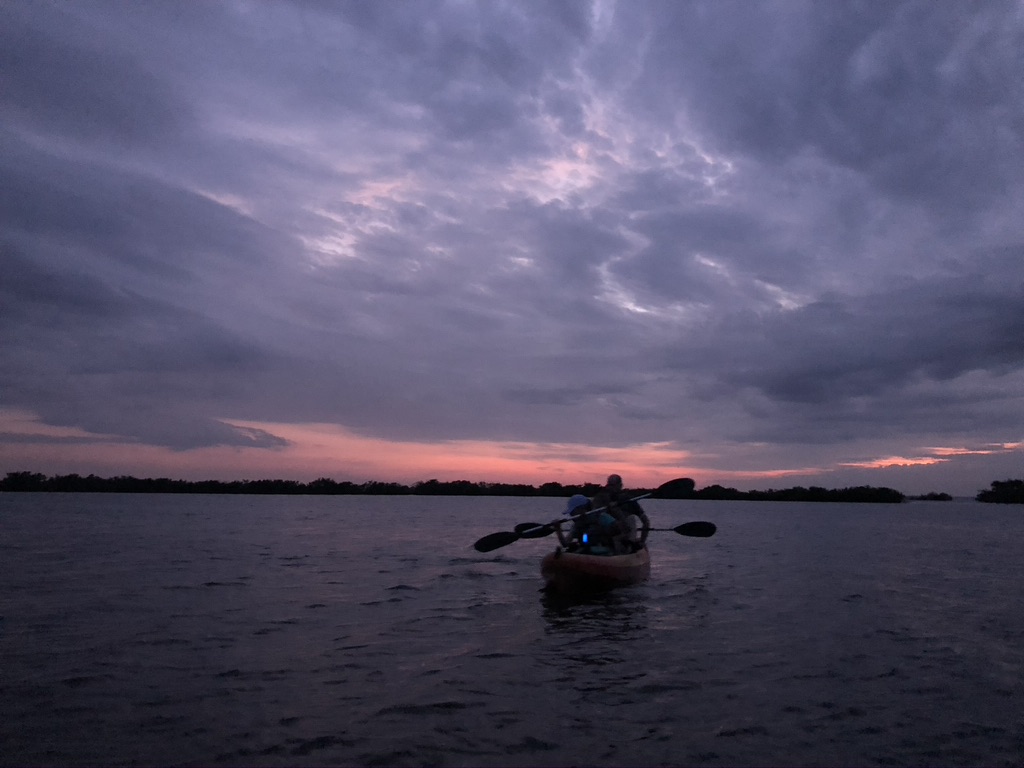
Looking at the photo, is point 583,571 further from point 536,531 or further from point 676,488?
point 676,488

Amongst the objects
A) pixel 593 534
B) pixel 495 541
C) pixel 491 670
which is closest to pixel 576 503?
pixel 593 534

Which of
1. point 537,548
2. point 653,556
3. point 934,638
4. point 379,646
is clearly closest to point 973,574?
point 653,556

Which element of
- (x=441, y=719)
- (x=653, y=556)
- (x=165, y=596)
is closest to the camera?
(x=441, y=719)

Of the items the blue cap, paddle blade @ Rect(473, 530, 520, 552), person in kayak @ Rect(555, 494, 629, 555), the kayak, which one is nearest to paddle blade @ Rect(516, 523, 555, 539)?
paddle blade @ Rect(473, 530, 520, 552)

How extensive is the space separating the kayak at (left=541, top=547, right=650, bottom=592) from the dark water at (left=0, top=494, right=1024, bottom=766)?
44 cm

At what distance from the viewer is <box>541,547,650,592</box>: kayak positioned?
13.9 metres

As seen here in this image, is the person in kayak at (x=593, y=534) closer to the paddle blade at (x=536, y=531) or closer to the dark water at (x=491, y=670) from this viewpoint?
the paddle blade at (x=536, y=531)

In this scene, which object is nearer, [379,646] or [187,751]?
[187,751]

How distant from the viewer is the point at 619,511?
15523mm

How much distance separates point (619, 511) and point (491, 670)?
7473 millimetres

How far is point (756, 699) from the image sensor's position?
751cm

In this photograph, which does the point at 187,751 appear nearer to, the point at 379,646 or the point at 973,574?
the point at 379,646

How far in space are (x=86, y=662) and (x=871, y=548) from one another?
2858cm

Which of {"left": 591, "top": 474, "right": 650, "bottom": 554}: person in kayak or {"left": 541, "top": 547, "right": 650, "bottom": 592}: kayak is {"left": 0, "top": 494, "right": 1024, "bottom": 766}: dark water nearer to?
{"left": 541, "top": 547, "right": 650, "bottom": 592}: kayak
